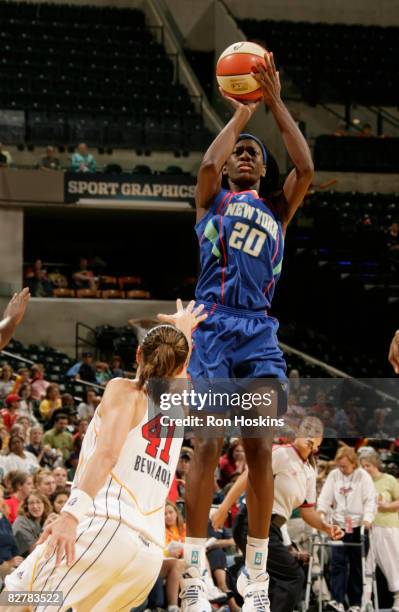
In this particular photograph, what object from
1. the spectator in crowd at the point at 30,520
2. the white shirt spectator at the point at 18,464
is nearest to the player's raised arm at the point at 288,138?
the spectator in crowd at the point at 30,520

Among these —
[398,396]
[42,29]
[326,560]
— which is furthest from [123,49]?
[398,396]

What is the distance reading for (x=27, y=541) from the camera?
9234 mm

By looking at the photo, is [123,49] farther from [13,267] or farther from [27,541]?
[27,541]

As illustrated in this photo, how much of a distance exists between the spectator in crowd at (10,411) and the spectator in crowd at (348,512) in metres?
4.02

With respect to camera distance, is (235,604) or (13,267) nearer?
(235,604)

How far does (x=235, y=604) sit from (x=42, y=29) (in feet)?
62.6

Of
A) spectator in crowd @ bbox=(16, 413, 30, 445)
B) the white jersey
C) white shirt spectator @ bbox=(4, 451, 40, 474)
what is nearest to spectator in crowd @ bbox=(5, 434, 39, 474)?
white shirt spectator @ bbox=(4, 451, 40, 474)

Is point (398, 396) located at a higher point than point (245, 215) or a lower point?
lower

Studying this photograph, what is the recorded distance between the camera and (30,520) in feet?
30.9

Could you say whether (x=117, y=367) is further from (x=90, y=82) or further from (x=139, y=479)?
(x=139, y=479)

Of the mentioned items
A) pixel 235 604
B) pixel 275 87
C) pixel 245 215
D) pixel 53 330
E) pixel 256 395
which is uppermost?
pixel 53 330

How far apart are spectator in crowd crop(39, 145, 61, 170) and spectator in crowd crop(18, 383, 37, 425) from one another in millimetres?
8128

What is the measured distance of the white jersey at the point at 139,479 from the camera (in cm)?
456

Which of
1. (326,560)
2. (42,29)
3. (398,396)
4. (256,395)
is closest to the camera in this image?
(256,395)
